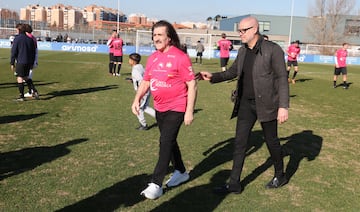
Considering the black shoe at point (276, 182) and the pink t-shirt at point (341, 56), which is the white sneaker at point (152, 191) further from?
the pink t-shirt at point (341, 56)

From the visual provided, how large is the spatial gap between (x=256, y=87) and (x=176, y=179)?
4.89 ft

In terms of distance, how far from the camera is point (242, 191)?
4680 mm

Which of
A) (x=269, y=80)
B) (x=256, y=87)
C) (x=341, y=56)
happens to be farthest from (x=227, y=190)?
(x=341, y=56)

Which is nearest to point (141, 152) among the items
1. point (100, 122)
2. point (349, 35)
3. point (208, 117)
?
point (100, 122)

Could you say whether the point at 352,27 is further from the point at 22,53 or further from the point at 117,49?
the point at 22,53

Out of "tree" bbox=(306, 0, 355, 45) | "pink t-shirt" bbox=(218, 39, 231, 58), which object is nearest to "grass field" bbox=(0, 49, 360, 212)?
"pink t-shirt" bbox=(218, 39, 231, 58)

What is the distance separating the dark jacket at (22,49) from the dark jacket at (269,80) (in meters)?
7.18

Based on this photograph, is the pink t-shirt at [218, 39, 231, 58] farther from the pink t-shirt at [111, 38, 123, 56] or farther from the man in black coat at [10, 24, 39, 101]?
the man in black coat at [10, 24, 39, 101]

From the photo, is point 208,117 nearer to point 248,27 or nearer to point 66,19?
point 248,27

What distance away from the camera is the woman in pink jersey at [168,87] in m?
4.11

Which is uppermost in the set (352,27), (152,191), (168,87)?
(352,27)

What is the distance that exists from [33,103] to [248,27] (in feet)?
23.8

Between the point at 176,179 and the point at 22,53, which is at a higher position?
the point at 22,53

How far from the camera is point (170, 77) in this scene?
13.5 ft
